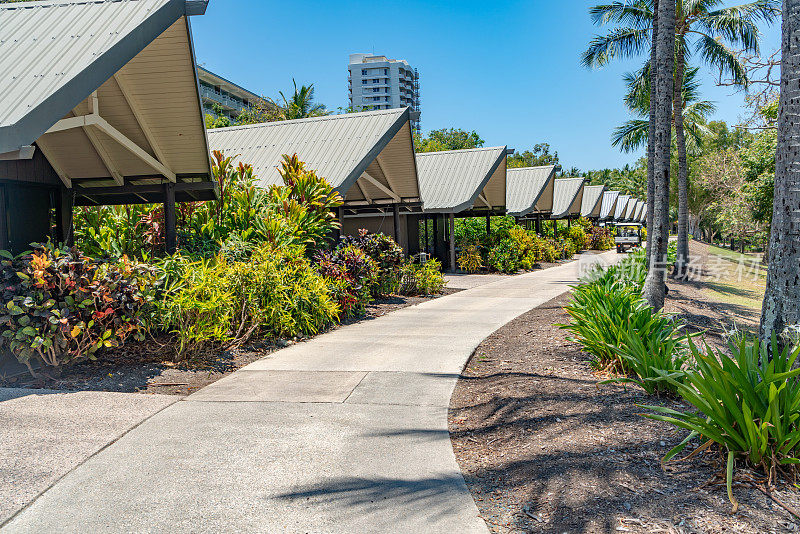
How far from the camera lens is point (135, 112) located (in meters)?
8.08

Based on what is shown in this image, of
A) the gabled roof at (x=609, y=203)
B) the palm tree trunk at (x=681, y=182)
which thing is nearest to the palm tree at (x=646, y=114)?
the palm tree trunk at (x=681, y=182)

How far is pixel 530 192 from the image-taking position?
96.9ft

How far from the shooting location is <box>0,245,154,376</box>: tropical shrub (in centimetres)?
556

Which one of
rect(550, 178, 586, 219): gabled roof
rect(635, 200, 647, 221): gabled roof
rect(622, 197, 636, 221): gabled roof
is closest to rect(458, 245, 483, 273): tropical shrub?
rect(550, 178, 586, 219): gabled roof

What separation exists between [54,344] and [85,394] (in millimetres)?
780

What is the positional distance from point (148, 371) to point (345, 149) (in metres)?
8.08

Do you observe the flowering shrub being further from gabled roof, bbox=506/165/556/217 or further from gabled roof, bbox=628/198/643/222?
gabled roof, bbox=628/198/643/222

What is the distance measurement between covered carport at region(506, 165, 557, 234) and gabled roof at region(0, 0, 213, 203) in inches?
808

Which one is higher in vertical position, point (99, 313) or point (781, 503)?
point (99, 313)

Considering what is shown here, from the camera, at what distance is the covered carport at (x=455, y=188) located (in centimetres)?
2091

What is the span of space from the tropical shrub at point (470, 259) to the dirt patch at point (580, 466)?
17.3 m

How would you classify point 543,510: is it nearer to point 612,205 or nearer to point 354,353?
point 354,353

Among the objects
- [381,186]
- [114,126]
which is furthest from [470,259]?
[114,126]

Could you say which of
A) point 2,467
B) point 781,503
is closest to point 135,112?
point 2,467
